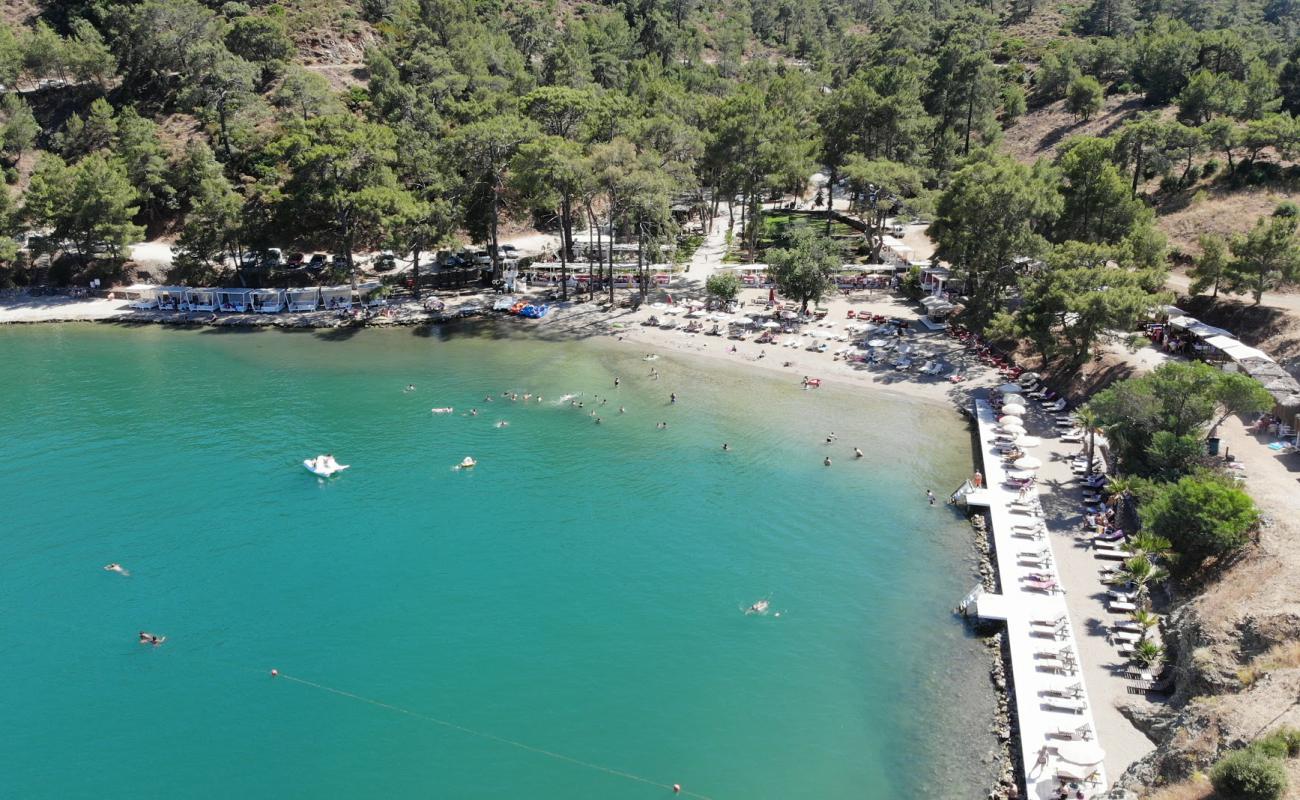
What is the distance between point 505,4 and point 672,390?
123 meters

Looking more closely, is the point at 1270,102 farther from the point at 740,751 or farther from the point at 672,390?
the point at 740,751

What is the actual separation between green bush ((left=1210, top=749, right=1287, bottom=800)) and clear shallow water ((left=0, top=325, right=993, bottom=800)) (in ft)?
30.5

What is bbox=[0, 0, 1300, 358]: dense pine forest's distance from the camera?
7069 cm

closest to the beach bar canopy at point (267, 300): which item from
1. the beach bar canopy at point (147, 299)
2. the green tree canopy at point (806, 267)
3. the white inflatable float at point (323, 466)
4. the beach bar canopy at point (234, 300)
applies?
the beach bar canopy at point (234, 300)

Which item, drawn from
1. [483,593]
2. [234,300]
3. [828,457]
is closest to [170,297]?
[234,300]

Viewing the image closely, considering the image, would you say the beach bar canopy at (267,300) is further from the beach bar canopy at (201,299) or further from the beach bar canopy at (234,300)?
the beach bar canopy at (201,299)

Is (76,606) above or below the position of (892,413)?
below

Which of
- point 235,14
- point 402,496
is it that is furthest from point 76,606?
point 235,14

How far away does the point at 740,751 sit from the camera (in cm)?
3303

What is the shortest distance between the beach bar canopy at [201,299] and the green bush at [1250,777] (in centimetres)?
9093

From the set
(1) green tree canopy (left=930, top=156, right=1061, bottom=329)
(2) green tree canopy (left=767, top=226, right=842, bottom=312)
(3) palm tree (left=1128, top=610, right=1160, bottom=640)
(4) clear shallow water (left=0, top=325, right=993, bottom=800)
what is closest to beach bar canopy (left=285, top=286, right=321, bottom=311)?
(4) clear shallow water (left=0, top=325, right=993, bottom=800)

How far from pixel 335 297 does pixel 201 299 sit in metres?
14.1

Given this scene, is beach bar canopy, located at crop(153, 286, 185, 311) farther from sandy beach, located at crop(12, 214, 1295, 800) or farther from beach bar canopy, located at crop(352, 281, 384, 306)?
beach bar canopy, located at crop(352, 281, 384, 306)

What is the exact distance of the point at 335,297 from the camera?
88.1 meters
